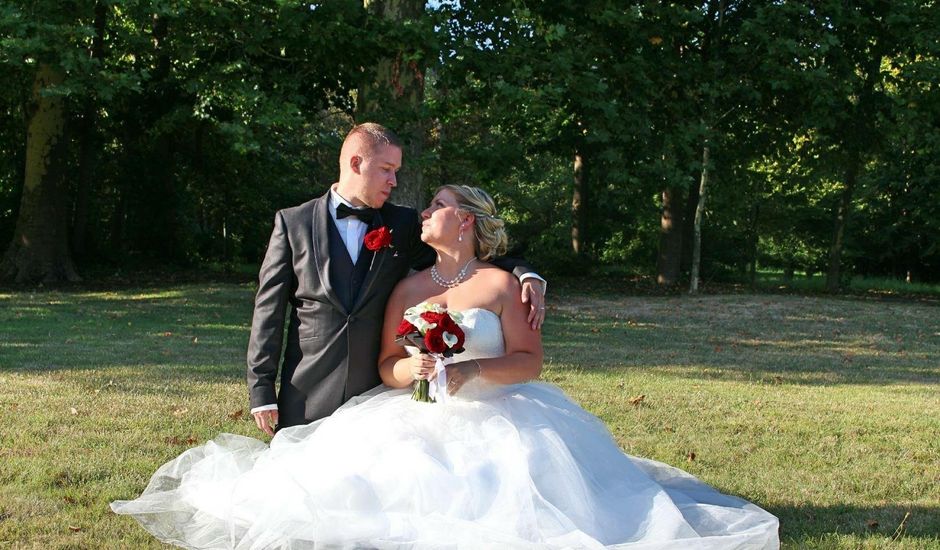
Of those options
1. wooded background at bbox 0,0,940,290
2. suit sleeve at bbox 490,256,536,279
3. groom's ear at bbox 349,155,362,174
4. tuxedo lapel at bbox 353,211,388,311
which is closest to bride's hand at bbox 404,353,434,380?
tuxedo lapel at bbox 353,211,388,311

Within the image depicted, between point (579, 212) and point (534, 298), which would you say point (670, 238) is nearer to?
point (579, 212)

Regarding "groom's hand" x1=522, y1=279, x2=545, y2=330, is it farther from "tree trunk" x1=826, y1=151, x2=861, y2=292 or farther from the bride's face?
"tree trunk" x1=826, y1=151, x2=861, y2=292

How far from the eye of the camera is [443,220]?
518cm

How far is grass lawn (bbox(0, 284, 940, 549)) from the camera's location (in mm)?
5996

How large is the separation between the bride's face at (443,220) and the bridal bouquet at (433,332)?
1.50ft

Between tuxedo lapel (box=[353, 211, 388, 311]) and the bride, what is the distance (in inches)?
8.1

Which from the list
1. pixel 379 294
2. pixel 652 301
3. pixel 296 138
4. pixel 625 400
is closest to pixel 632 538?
pixel 379 294

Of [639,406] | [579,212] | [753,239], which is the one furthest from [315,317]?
[753,239]

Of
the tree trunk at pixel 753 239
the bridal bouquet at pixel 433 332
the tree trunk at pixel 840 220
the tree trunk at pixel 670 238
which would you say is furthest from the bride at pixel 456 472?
the tree trunk at pixel 753 239

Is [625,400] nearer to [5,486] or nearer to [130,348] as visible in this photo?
[5,486]

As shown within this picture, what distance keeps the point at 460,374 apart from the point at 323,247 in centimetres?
95

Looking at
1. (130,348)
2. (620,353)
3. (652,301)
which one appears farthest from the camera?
(652,301)

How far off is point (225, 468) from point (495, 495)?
1.62 m

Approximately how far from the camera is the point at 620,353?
13742 millimetres
